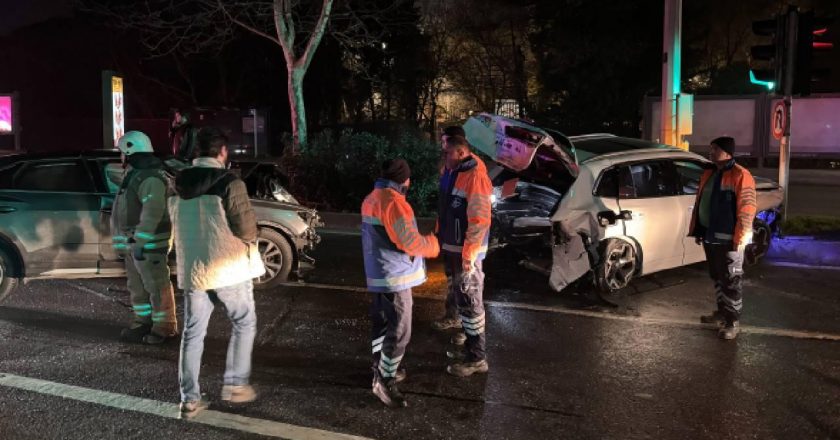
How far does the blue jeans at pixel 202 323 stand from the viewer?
4344 mm

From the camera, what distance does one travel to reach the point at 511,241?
7.74m

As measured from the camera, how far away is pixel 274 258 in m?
7.65

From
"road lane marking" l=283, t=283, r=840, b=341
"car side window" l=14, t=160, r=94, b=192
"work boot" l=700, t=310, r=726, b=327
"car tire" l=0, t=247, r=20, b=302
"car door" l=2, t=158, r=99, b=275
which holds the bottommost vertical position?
"road lane marking" l=283, t=283, r=840, b=341

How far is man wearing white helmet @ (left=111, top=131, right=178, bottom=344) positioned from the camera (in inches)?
212

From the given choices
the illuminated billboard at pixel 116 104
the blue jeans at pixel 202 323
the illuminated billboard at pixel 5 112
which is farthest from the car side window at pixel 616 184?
the illuminated billboard at pixel 5 112

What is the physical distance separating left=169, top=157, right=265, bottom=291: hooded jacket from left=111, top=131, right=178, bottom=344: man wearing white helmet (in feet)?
3.90

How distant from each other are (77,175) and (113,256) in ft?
2.81

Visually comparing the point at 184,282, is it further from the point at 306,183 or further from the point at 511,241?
the point at 306,183

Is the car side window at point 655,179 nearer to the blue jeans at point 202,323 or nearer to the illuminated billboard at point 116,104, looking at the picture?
the blue jeans at point 202,323

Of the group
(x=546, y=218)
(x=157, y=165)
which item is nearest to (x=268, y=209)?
(x=157, y=165)

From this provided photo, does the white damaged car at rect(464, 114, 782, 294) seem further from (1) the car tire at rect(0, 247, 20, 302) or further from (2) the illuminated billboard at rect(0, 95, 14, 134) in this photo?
(2) the illuminated billboard at rect(0, 95, 14, 134)

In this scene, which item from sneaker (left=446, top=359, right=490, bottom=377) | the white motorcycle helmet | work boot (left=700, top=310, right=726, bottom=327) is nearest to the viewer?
sneaker (left=446, top=359, right=490, bottom=377)

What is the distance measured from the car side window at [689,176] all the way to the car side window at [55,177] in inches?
237

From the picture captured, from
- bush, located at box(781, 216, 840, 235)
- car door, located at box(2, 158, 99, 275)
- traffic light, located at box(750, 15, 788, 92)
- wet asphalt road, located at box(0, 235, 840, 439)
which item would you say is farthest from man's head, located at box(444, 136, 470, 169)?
bush, located at box(781, 216, 840, 235)
